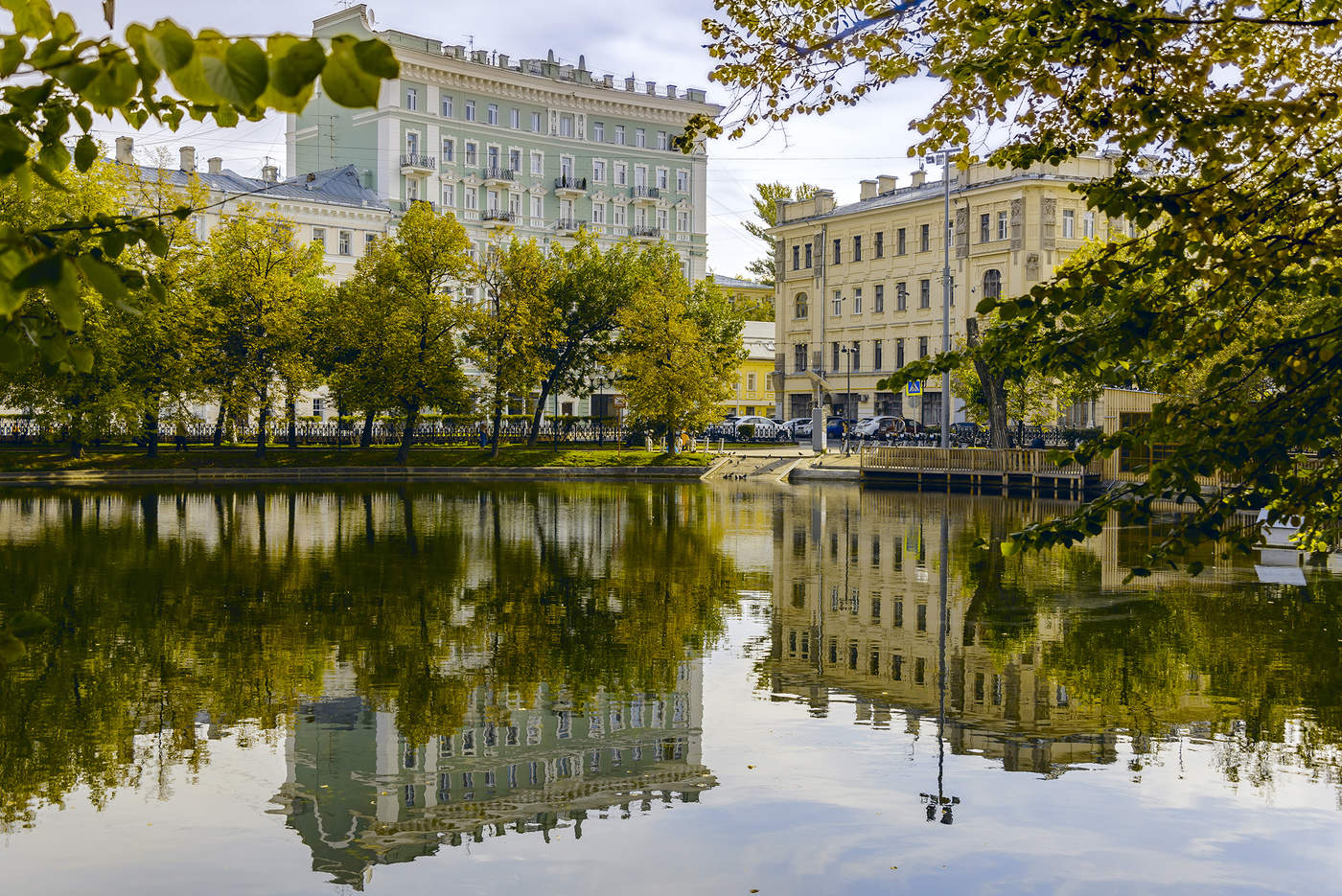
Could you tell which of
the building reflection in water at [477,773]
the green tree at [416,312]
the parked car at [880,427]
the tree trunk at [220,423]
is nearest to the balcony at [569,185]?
the parked car at [880,427]

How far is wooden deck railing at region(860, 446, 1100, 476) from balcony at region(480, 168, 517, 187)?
40.9m

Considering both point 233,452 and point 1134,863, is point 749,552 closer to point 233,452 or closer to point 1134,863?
point 1134,863

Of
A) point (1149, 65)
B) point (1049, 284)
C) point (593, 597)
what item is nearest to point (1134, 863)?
point (1049, 284)

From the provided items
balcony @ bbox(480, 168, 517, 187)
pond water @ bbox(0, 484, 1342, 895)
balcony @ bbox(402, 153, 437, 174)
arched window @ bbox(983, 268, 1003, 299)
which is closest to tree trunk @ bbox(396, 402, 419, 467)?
balcony @ bbox(402, 153, 437, 174)

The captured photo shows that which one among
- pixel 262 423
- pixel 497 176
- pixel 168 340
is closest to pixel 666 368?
pixel 262 423

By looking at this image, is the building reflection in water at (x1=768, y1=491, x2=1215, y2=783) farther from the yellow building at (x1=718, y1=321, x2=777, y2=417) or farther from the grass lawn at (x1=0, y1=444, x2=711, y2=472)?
the yellow building at (x1=718, y1=321, x2=777, y2=417)

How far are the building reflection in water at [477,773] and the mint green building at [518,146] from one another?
71784mm

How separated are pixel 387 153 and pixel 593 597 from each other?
6746cm

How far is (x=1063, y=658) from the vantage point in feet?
48.4

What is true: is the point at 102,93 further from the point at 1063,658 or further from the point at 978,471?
the point at 978,471

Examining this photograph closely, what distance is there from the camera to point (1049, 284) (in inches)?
261

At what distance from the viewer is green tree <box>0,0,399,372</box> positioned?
2.47 meters

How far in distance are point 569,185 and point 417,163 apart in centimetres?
1221

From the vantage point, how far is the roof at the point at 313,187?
74.1 meters
